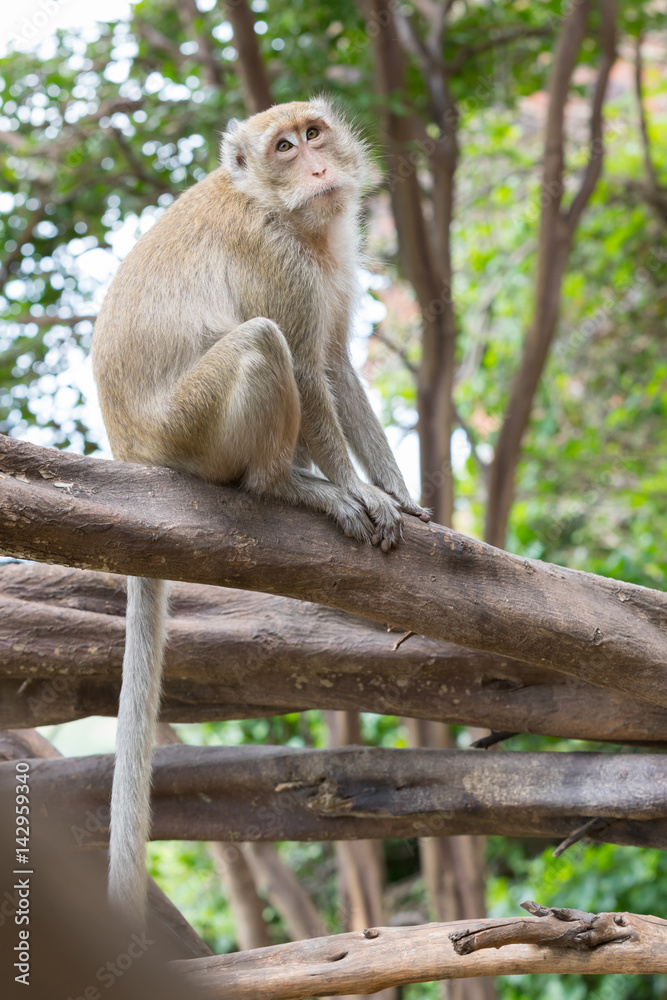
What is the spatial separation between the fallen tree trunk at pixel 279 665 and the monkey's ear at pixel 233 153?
68.9 inches

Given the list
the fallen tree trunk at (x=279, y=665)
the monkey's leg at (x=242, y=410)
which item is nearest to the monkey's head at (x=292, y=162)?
the monkey's leg at (x=242, y=410)

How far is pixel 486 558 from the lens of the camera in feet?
9.84

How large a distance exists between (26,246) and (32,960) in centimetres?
533

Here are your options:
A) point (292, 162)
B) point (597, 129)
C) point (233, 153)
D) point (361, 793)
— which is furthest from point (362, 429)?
point (597, 129)

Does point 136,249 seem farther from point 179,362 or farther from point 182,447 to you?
point 182,447

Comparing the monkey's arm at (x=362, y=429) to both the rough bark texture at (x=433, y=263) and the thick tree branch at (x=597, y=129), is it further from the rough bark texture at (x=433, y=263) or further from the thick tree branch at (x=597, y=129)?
the thick tree branch at (x=597, y=129)

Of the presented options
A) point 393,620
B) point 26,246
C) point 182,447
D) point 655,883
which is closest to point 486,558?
point 393,620

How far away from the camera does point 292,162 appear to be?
3.36m

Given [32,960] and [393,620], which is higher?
[393,620]

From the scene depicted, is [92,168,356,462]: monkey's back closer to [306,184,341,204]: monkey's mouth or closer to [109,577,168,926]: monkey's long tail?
[306,184,341,204]: monkey's mouth

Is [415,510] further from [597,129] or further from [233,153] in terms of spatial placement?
[597,129]

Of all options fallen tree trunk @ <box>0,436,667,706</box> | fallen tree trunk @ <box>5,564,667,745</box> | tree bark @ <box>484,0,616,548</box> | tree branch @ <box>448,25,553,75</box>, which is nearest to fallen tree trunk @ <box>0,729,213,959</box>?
fallen tree trunk @ <box>5,564,667,745</box>

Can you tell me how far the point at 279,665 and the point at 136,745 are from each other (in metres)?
0.79

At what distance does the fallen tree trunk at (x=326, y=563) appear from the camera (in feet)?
7.90
